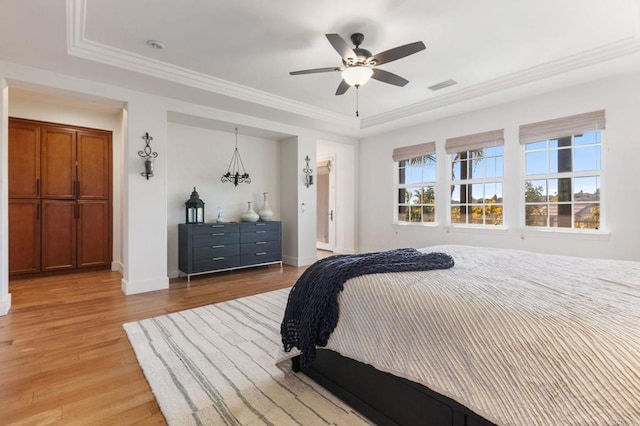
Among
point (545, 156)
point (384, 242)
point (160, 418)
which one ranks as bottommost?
point (160, 418)

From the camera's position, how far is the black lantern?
15.1ft

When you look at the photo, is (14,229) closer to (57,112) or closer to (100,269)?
(100,269)

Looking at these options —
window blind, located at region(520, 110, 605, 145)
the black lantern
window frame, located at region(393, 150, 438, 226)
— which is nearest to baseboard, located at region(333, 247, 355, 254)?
window frame, located at region(393, 150, 438, 226)

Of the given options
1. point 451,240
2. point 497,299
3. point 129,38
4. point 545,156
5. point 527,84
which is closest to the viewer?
point 497,299

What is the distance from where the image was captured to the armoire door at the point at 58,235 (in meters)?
4.61

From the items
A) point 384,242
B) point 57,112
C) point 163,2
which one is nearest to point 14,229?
point 57,112

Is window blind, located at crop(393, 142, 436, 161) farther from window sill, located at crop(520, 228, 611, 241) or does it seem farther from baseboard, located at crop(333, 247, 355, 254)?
baseboard, located at crop(333, 247, 355, 254)

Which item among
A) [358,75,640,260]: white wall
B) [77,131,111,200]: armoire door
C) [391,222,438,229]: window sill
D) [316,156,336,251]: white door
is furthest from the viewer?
[316,156,336,251]: white door

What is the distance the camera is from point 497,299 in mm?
1281

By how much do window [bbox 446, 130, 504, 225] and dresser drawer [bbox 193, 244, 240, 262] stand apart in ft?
11.6

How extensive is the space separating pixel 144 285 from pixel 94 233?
1956 millimetres

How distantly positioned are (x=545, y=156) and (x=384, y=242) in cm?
290

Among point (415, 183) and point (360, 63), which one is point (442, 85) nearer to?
point (360, 63)

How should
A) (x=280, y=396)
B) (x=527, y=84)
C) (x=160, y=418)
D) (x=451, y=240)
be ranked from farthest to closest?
(x=451, y=240) → (x=527, y=84) → (x=280, y=396) → (x=160, y=418)
